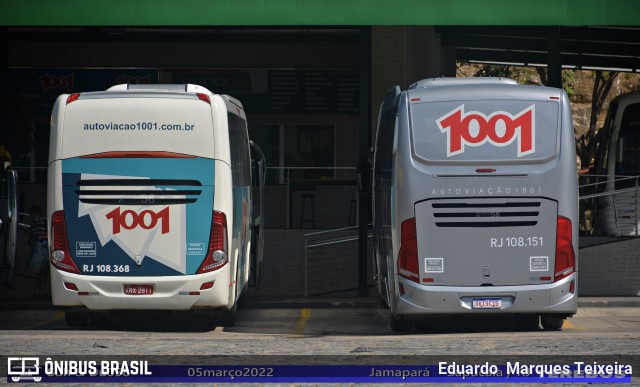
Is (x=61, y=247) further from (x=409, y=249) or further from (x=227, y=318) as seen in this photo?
(x=409, y=249)

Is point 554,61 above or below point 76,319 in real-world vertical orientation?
above

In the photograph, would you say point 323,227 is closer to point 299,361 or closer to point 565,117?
point 565,117

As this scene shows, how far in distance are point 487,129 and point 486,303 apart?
2359 mm

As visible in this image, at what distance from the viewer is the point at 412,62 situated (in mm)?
27578

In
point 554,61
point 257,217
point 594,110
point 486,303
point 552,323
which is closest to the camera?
point 486,303

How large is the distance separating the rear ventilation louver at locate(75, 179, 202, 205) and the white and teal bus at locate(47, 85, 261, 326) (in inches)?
0.6

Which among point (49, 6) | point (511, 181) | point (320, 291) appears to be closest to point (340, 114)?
point (320, 291)

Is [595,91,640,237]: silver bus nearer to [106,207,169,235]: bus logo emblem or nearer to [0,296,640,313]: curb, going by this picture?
[0,296,640,313]: curb

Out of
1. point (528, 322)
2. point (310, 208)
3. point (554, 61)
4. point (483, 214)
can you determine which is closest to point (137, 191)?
point (483, 214)

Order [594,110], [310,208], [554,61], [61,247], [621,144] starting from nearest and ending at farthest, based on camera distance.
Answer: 1. [61,247]
2. [554,61]
3. [310,208]
4. [621,144]
5. [594,110]

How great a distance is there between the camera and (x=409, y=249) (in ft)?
55.5

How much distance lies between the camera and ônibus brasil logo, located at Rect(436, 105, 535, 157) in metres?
16.7

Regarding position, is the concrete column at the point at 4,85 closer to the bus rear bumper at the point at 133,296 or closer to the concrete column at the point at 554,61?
the bus rear bumper at the point at 133,296

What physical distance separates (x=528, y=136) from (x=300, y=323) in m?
5.41
